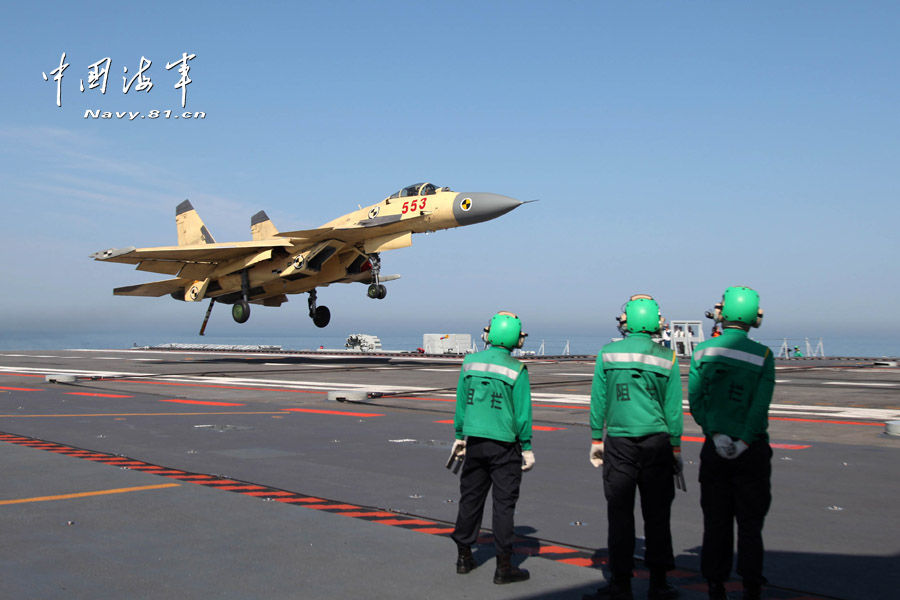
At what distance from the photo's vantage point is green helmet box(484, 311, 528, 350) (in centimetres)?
618

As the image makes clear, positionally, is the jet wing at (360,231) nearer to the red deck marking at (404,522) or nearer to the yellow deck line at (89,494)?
the yellow deck line at (89,494)

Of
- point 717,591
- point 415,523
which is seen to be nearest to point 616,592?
point 717,591

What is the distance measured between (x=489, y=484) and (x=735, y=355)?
6.91 ft

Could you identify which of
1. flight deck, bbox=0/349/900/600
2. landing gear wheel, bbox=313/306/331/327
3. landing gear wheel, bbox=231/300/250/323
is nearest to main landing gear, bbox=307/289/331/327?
landing gear wheel, bbox=313/306/331/327

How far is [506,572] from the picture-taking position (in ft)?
18.3

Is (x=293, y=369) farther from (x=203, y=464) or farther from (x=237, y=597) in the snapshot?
(x=237, y=597)

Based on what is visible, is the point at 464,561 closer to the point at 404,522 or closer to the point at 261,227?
the point at 404,522

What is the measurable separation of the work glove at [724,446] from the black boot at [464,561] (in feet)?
6.47

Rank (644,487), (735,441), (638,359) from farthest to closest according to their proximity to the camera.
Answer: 1. (638,359)
2. (644,487)
3. (735,441)

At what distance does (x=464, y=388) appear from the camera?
6207mm

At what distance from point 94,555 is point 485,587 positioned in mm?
3089

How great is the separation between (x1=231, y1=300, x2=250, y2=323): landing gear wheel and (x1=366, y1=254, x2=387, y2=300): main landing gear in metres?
7.84

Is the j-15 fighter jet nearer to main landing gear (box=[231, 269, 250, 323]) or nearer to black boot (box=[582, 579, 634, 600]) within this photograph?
main landing gear (box=[231, 269, 250, 323])

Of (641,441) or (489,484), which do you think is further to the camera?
(489,484)
